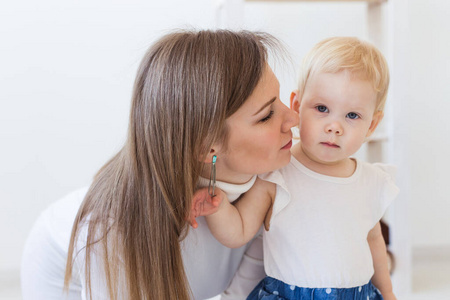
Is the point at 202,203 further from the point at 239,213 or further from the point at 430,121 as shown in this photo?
the point at 430,121

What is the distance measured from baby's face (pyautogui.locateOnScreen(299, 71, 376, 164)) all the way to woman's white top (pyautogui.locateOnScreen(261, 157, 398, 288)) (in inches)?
3.2

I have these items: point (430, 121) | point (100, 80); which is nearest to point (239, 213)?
point (100, 80)

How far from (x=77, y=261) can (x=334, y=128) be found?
681 mm

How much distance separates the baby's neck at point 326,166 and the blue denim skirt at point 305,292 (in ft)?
0.90

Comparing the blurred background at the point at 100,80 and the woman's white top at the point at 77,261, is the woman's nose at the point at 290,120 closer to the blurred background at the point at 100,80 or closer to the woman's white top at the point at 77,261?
the woman's white top at the point at 77,261

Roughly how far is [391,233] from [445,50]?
3.12 ft

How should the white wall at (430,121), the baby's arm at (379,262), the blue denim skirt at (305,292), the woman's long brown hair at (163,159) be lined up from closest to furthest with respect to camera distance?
the woman's long brown hair at (163,159), the blue denim skirt at (305,292), the baby's arm at (379,262), the white wall at (430,121)

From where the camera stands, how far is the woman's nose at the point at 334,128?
119 cm

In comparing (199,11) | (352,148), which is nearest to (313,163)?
(352,148)

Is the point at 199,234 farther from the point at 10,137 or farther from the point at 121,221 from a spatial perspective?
the point at 10,137

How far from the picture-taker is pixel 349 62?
119 cm

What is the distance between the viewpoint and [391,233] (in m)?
2.32

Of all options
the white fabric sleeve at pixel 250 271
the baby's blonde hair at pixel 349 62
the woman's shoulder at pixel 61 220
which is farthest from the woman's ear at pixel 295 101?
the woman's shoulder at pixel 61 220

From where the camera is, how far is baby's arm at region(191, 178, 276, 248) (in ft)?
3.85
